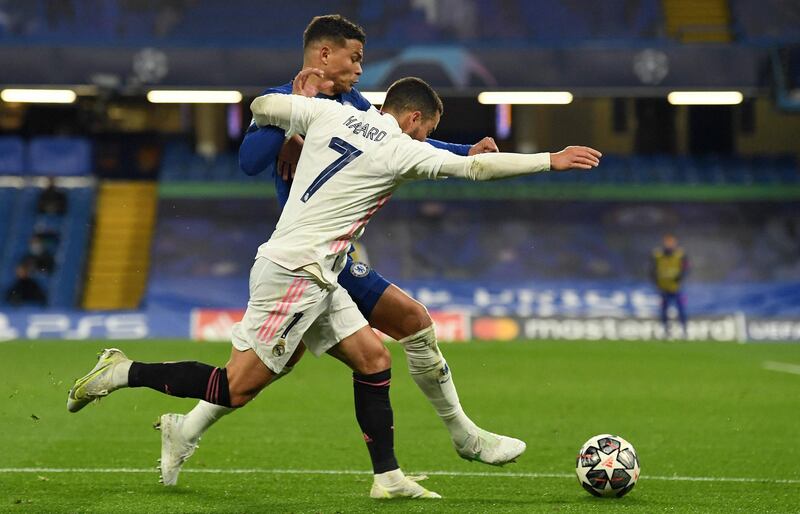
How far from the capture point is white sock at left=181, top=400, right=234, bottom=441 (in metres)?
6.13

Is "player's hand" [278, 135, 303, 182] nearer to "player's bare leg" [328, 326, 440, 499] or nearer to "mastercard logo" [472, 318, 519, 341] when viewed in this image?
"player's bare leg" [328, 326, 440, 499]

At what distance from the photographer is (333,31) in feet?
18.8

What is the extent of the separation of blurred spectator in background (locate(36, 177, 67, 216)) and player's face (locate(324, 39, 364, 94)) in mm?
21586

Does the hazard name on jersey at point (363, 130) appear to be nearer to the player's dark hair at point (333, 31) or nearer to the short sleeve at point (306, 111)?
the short sleeve at point (306, 111)

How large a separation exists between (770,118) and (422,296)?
31.7 feet

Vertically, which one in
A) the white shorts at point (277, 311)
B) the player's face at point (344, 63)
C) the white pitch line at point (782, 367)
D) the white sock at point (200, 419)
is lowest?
the white pitch line at point (782, 367)

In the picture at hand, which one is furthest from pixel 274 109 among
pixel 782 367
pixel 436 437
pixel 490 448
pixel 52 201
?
pixel 52 201

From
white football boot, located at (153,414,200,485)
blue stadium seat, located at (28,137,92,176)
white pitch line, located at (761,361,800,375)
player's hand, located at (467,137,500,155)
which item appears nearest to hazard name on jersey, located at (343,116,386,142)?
player's hand, located at (467,137,500,155)

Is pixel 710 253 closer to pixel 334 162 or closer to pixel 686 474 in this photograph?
pixel 686 474

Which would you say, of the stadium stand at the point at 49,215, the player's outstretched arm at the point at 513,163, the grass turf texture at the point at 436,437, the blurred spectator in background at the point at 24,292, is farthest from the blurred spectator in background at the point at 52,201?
the player's outstretched arm at the point at 513,163

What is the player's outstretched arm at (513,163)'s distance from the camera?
518 cm

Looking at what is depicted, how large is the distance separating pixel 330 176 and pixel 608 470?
189 centimetres

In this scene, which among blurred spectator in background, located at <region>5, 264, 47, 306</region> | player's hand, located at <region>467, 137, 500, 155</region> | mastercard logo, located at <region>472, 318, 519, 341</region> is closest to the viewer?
player's hand, located at <region>467, 137, 500, 155</region>

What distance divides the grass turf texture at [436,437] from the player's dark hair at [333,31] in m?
2.08
